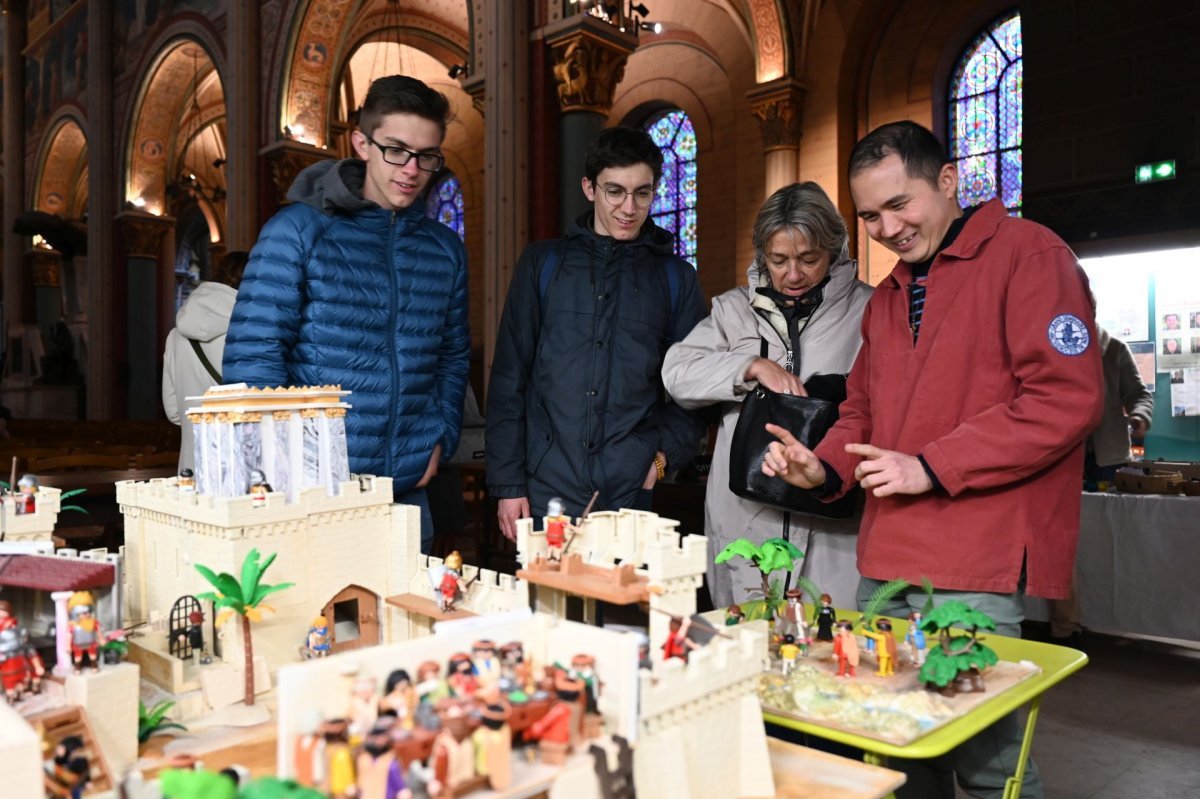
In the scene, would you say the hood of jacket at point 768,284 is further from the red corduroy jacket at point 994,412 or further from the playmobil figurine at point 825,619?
the playmobil figurine at point 825,619

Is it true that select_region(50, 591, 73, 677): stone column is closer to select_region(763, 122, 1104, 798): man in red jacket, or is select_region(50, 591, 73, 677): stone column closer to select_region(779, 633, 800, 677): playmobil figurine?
select_region(779, 633, 800, 677): playmobil figurine

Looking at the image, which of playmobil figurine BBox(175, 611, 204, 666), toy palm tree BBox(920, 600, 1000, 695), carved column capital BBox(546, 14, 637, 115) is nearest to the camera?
toy palm tree BBox(920, 600, 1000, 695)

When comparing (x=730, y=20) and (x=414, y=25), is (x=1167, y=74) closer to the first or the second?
(x=730, y=20)

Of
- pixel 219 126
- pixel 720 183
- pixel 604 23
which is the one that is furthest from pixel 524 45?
pixel 219 126

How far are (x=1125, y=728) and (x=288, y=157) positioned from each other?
12.7m

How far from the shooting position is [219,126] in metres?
25.1

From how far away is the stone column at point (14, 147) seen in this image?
23203 millimetres

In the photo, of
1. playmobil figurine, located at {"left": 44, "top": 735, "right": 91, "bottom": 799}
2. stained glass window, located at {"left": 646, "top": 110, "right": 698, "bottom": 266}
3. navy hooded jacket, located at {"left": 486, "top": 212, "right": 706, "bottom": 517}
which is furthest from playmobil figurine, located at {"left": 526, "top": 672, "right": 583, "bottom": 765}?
stained glass window, located at {"left": 646, "top": 110, "right": 698, "bottom": 266}

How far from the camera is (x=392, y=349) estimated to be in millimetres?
2963

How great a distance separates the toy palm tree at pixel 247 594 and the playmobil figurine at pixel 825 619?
1.40 metres

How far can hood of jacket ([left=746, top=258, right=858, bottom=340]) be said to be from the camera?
10.2 ft

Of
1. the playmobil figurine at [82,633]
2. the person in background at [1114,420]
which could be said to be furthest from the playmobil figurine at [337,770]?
the person in background at [1114,420]

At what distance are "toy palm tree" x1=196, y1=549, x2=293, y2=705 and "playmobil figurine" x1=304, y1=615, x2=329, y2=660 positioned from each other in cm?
14

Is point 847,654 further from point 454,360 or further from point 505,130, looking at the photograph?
point 505,130
